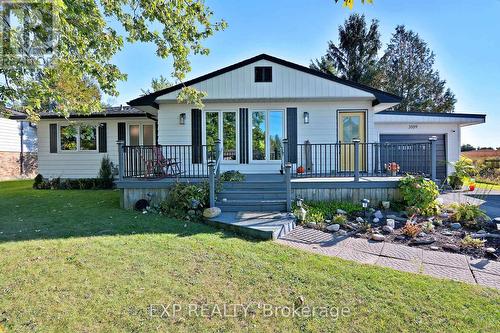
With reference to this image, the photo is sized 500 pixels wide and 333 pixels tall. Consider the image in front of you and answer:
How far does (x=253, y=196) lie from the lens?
682 centimetres

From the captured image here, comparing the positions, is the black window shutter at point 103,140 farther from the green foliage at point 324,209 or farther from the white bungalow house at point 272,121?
the green foliage at point 324,209

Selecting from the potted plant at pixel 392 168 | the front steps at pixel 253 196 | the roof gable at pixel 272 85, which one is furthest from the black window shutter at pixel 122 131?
the potted plant at pixel 392 168

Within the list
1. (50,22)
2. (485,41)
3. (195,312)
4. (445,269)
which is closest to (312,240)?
(445,269)

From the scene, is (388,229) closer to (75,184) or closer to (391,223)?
(391,223)

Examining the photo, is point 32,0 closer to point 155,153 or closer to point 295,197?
point 155,153

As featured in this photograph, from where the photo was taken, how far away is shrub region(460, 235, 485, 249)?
4617 mm

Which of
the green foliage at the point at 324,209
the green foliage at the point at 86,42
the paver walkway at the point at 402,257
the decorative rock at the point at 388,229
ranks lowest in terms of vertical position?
the paver walkway at the point at 402,257

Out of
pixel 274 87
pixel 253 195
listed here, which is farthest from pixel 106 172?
pixel 253 195

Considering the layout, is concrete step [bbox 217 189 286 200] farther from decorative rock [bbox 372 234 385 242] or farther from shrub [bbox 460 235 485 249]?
shrub [bbox 460 235 485 249]

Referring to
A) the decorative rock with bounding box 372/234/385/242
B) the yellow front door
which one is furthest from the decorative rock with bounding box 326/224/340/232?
the yellow front door

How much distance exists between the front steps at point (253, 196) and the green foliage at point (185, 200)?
1.20 ft

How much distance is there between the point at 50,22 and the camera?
454 cm

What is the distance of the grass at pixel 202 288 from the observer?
257 centimetres

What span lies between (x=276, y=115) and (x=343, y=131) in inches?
91.0
